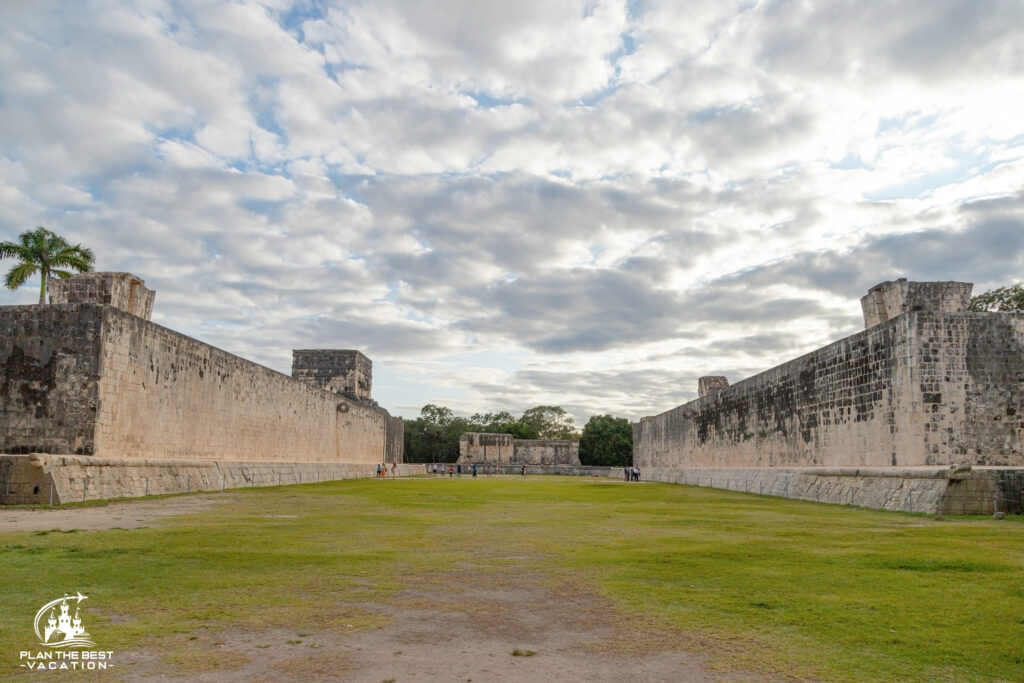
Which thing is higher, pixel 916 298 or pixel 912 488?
pixel 916 298

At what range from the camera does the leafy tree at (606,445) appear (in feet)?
186

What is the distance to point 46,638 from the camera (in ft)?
10.6

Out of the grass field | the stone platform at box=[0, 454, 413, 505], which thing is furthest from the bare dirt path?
the stone platform at box=[0, 454, 413, 505]

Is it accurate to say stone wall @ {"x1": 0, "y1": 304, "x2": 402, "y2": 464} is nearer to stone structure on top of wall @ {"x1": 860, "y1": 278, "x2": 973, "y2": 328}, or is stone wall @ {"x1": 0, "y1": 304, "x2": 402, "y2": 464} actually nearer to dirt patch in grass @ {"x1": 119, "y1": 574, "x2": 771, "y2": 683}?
dirt patch in grass @ {"x1": 119, "y1": 574, "x2": 771, "y2": 683}

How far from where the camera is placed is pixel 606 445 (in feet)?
187

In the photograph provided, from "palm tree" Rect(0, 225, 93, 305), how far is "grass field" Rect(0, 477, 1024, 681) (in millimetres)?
23739

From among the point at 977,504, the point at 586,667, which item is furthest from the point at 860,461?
the point at 586,667

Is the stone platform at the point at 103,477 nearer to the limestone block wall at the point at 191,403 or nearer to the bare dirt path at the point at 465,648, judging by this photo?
the limestone block wall at the point at 191,403

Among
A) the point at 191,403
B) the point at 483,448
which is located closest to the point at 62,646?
the point at 191,403

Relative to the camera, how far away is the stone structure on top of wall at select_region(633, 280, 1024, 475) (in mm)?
11977

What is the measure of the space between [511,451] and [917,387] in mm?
40278

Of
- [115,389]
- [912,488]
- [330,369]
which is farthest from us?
[330,369]

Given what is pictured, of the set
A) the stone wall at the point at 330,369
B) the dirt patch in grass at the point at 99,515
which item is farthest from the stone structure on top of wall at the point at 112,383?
the stone wall at the point at 330,369

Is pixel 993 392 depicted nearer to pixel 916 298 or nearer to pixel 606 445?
pixel 916 298
